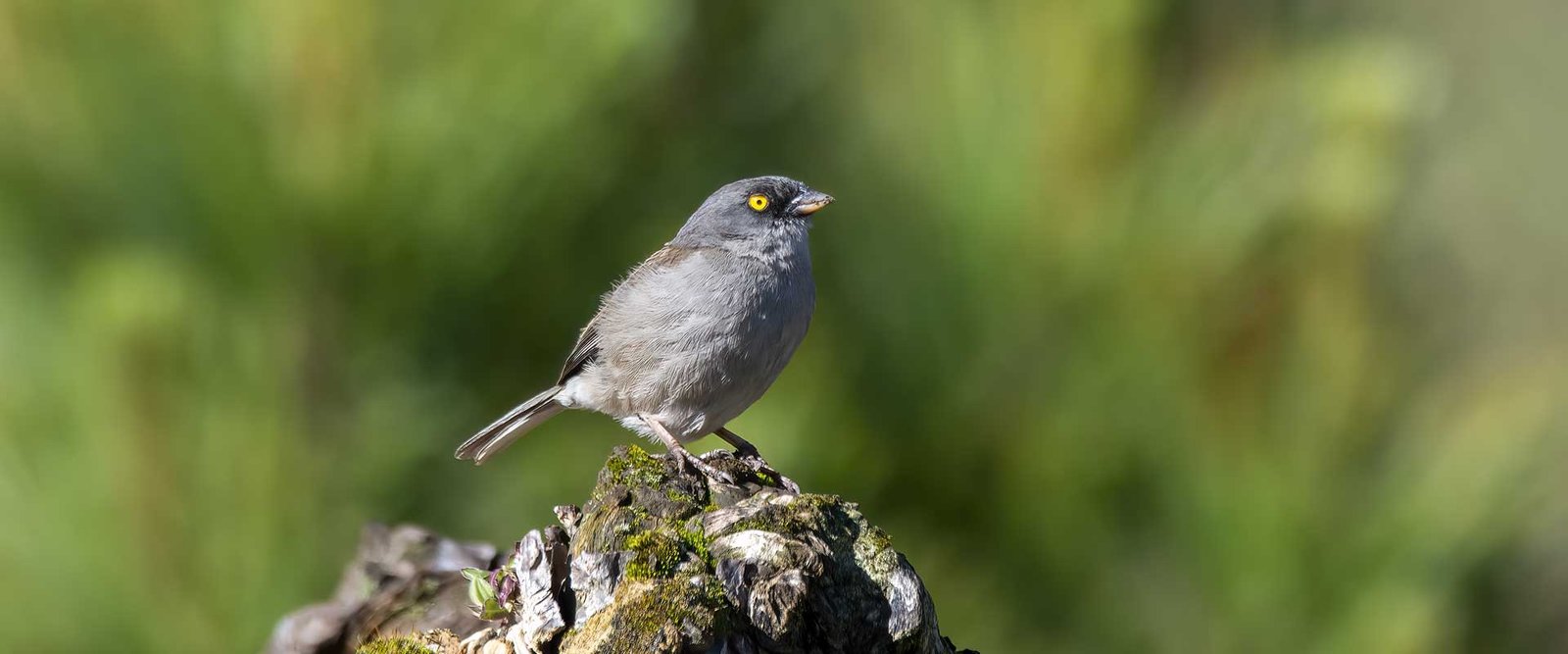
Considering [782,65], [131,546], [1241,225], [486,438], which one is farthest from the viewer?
[782,65]

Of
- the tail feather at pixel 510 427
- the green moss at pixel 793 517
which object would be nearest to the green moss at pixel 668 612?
the green moss at pixel 793 517

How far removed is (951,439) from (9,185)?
8.51 feet

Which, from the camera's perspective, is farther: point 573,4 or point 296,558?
point 573,4

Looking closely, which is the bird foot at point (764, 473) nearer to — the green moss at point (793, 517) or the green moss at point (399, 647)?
the green moss at point (793, 517)

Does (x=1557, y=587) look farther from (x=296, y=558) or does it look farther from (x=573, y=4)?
(x=296, y=558)

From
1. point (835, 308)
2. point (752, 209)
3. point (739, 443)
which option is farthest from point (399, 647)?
point (835, 308)

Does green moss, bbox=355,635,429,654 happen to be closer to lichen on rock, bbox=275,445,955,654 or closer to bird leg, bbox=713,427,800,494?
lichen on rock, bbox=275,445,955,654

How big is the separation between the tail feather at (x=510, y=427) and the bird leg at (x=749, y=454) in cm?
47

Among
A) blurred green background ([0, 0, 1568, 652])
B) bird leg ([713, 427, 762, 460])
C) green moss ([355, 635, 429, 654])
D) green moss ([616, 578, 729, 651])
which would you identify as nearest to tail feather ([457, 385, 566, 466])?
blurred green background ([0, 0, 1568, 652])

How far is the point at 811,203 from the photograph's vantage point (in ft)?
11.2

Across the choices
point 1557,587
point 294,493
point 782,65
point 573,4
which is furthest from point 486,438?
point 1557,587

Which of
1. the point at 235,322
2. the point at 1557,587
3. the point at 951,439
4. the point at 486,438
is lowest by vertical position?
the point at 1557,587

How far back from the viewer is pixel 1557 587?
11.6 ft

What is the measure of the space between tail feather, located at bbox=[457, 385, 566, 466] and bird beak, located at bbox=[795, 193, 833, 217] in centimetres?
84
